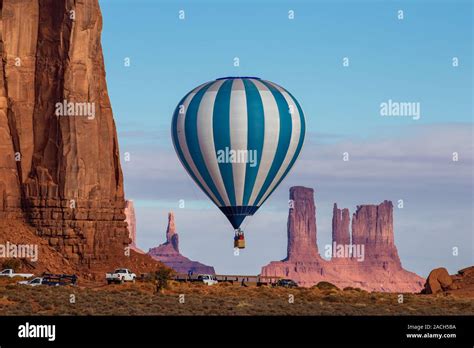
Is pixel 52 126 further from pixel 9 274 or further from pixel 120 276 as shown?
pixel 9 274

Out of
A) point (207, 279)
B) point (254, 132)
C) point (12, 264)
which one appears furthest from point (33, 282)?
point (207, 279)

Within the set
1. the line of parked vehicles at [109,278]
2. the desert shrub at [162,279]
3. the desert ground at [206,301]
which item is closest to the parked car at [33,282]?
the line of parked vehicles at [109,278]

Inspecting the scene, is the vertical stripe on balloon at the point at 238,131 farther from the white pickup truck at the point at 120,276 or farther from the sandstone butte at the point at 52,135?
the sandstone butte at the point at 52,135

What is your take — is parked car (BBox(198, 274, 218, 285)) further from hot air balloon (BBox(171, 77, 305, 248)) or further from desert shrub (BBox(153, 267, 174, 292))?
hot air balloon (BBox(171, 77, 305, 248))

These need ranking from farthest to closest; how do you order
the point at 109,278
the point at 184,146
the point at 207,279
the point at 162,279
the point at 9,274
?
the point at 207,279
the point at 109,278
the point at 184,146
the point at 9,274
the point at 162,279

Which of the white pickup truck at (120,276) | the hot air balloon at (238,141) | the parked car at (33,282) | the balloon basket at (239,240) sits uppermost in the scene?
the hot air balloon at (238,141)
